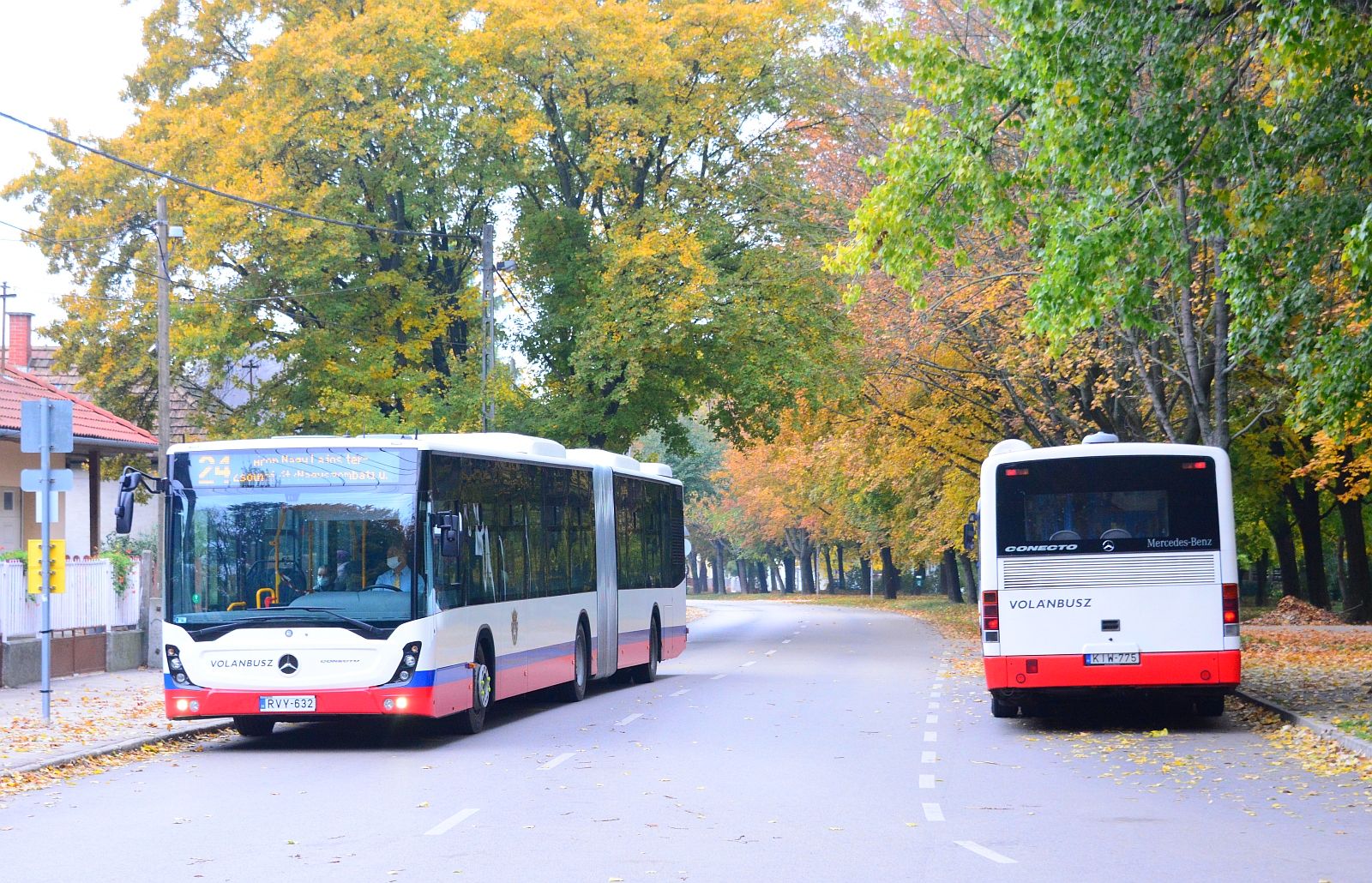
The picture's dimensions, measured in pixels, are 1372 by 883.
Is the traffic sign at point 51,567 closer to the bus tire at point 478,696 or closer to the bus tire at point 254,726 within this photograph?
the bus tire at point 254,726

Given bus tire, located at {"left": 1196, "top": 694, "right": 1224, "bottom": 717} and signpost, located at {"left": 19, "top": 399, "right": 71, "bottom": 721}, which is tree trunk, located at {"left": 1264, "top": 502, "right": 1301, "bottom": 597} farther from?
signpost, located at {"left": 19, "top": 399, "right": 71, "bottom": 721}

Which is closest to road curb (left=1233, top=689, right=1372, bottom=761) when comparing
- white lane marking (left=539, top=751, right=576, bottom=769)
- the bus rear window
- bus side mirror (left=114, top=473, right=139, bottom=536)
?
the bus rear window

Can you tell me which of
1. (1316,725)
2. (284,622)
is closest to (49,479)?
(284,622)

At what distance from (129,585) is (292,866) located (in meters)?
18.5

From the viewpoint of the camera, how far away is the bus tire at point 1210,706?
17.5 meters

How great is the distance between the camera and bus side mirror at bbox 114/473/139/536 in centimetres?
1475

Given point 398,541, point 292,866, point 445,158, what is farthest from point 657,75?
point 292,866

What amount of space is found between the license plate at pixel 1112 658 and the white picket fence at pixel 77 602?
1404 cm

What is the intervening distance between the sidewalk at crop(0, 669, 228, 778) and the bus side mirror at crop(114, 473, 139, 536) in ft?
6.77

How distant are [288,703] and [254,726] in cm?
184

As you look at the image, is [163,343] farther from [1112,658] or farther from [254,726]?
[1112,658]

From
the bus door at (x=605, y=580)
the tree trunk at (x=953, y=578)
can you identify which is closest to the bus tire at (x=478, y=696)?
the bus door at (x=605, y=580)

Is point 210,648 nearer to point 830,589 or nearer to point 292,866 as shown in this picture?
point 292,866

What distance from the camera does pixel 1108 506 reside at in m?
16.7
